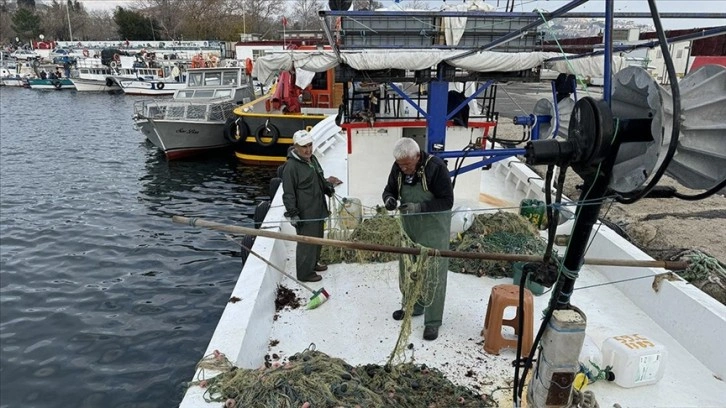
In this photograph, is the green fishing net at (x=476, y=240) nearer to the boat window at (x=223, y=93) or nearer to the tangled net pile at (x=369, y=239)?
the tangled net pile at (x=369, y=239)

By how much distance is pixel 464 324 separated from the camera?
15.1ft

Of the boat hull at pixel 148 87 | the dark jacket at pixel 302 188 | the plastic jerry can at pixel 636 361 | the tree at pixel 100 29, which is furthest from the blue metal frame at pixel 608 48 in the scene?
the tree at pixel 100 29

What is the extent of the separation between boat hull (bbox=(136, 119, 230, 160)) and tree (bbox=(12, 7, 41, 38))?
280 ft

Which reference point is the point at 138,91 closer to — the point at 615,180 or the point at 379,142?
the point at 379,142

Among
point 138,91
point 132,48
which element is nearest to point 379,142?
point 138,91

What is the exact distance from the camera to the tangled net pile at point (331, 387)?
2.91 meters

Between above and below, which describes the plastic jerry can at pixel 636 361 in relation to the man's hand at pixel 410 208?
below

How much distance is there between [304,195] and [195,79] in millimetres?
16370

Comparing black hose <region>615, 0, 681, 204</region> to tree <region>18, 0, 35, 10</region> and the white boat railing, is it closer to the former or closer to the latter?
the white boat railing

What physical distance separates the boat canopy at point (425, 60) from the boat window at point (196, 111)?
11.8 m

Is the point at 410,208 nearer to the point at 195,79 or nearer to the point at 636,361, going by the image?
the point at 636,361

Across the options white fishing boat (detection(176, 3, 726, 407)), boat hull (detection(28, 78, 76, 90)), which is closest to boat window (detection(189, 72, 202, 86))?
white fishing boat (detection(176, 3, 726, 407))

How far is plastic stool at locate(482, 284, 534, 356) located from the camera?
3895 millimetres

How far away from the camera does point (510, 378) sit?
381 centimetres
